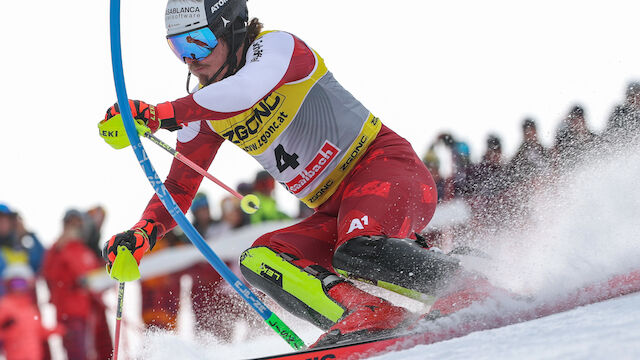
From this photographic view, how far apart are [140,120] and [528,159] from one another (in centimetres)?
289

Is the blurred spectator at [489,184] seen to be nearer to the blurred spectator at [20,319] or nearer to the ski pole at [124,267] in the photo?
the ski pole at [124,267]

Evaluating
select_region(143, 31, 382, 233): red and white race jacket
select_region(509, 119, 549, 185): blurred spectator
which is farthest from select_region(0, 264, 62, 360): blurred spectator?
select_region(509, 119, 549, 185): blurred spectator

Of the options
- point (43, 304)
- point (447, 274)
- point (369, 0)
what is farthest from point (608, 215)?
point (369, 0)

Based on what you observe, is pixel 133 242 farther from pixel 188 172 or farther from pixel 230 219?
pixel 230 219

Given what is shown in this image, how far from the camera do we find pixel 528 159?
15.2ft

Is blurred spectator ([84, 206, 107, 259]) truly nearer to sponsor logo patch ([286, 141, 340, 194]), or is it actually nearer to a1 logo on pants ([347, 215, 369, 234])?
sponsor logo patch ([286, 141, 340, 194])

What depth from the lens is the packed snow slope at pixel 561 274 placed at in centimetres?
181

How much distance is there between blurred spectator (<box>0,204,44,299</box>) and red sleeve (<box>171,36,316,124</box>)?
6.95ft

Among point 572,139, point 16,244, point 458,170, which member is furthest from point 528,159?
point 16,244

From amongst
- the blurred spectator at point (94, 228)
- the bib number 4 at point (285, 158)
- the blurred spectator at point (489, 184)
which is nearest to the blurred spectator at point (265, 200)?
the blurred spectator at point (94, 228)

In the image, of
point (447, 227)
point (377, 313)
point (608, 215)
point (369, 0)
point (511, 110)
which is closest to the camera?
point (377, 313)

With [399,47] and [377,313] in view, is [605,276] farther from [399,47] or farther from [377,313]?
[399,47]

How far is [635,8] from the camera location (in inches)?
367

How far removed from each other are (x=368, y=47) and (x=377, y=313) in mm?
8047
